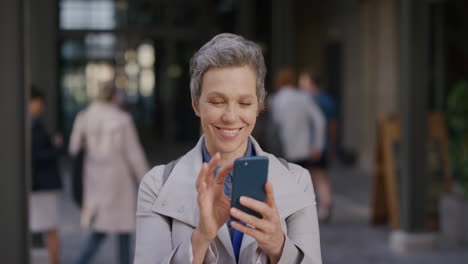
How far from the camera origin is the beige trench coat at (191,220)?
6.26ft

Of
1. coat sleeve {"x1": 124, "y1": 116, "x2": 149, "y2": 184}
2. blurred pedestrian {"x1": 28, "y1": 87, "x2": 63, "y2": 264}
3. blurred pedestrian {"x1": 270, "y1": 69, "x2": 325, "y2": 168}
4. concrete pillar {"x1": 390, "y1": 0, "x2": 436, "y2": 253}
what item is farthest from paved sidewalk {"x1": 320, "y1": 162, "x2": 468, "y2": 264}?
blurred pedestrian {"x1": 28, "y1": 87, "x2": 63, "y2": 264}

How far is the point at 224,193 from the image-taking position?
1844 mm

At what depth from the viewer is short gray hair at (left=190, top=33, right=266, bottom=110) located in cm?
187

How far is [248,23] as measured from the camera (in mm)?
13461

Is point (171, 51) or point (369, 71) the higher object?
point (171, 51)

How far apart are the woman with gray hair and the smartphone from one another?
0.14 metres

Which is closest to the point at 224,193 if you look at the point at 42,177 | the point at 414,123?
the point at 42,177

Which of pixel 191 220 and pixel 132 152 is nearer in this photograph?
pixel 191 220

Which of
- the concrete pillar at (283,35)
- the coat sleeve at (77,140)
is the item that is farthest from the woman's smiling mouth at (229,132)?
the concrete pillar at (283,35)

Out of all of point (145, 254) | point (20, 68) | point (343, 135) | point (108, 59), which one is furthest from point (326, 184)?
point (108, 59)

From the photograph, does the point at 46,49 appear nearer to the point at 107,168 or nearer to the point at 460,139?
the point at 460,139

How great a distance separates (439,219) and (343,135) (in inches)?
358

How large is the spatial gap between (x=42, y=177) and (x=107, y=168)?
0.58 metres

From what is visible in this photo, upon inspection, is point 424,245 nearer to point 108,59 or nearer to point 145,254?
point 145,254
